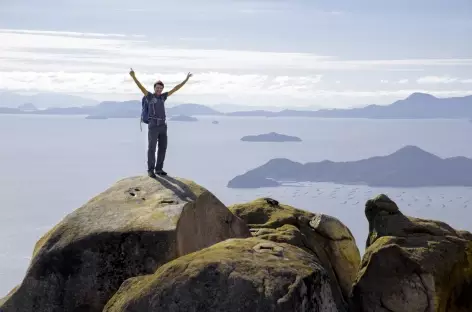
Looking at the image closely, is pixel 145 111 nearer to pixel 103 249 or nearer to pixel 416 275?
pixel 103 249

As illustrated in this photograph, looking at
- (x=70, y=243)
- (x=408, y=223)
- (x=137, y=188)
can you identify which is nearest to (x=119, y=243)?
(x=70, y=243)

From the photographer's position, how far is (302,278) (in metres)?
12.4

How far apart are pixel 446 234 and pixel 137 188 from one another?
30.8 feet

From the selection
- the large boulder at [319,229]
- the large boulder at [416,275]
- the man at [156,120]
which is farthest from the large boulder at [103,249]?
the large boulder at [416,275]

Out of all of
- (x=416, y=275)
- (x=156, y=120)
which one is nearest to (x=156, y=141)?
(x=156, y=120)

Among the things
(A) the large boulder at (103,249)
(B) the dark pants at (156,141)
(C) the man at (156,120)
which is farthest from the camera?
(B) the dark pants at (156,141)

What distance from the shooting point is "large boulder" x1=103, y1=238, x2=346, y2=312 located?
11.8m

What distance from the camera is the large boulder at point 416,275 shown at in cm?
1630

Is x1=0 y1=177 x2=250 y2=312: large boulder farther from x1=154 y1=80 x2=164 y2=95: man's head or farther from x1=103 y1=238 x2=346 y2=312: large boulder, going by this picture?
x1=154 y1=80 x2=164 y2=95: man's head

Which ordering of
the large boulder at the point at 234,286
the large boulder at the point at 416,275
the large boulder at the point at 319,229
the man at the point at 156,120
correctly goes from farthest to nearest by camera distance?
the man at the point at 156,120 < the large boulder at the point at 319,229 < the large boulder at the point at 416,275 < the large boulder at the point at 234,286

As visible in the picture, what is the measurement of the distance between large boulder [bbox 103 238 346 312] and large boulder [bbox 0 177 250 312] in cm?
363

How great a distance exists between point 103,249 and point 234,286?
629 centimetres

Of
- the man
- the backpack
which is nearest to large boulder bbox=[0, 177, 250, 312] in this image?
the man

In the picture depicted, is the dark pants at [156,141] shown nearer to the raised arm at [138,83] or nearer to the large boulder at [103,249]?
the raised arm at [138,83]
